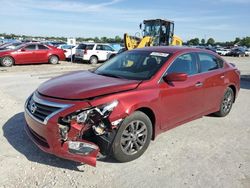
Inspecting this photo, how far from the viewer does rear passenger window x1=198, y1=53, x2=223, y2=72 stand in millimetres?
5420

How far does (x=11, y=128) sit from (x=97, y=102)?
94.9 inches

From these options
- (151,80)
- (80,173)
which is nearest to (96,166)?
(80,173)

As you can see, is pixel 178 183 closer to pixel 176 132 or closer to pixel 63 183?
pixel 63 183

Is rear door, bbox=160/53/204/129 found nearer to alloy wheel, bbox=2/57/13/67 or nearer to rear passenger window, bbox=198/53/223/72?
rear passenger window, bbox=198/53/223/72

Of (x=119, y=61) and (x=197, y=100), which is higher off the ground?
(x=119, y=61)

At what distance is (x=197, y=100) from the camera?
16.7ft

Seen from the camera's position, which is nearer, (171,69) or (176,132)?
(171,69)

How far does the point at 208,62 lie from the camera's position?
568 centimetres

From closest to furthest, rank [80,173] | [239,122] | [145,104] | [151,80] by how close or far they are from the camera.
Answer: [80,173] < [145,104] < [151,80] < [239,122]

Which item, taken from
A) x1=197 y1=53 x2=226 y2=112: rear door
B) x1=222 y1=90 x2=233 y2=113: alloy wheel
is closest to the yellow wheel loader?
x1=222 y1=90 x2=233 y2=113: alloy wheel

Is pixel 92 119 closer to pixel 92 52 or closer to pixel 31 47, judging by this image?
pixel 31 47

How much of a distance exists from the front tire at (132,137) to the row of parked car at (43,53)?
15040 millimetres

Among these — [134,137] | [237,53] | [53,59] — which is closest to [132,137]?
[134,137]

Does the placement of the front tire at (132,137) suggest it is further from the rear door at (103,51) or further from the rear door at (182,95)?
the rear door at (103,51)
